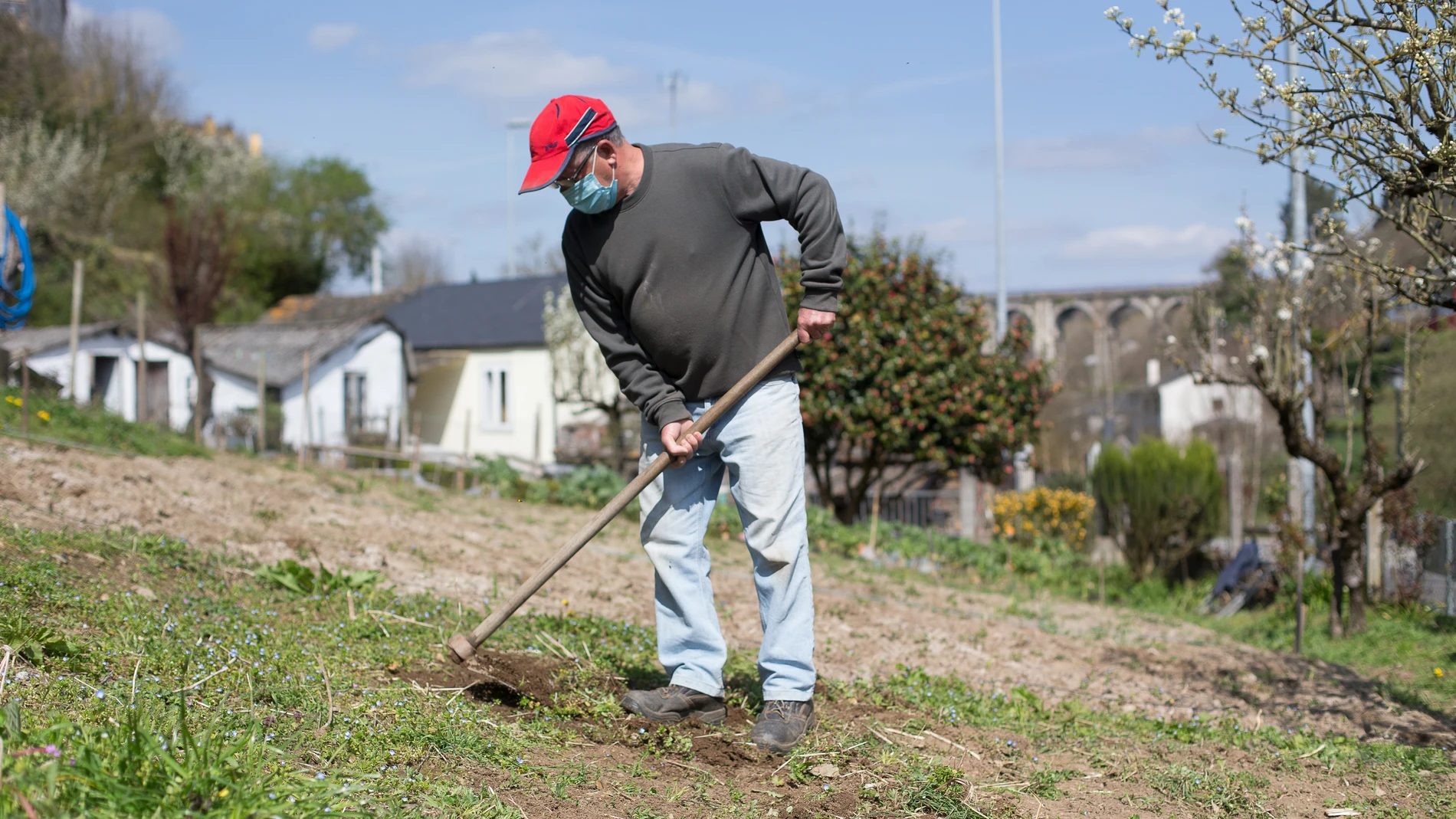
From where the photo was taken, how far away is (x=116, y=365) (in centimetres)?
2467

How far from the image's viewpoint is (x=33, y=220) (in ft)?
96.3

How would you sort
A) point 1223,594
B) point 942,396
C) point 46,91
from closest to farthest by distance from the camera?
point 1223,594, point 942,396, point 46,91

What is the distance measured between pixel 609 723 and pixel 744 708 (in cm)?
53

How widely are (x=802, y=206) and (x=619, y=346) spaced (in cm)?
78

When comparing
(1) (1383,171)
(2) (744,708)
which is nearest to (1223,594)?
(1) (1383,171)

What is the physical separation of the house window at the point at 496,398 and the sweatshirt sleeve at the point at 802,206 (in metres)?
26.0

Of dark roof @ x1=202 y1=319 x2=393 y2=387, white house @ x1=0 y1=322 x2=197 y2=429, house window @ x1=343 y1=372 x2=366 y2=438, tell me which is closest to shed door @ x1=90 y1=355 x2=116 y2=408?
white house @ x1=0 y1=322 x2=197 y2=429

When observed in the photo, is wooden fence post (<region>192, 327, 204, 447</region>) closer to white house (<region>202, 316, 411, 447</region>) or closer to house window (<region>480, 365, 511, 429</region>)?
white house (<region>202, 316, 411, 447</region>)

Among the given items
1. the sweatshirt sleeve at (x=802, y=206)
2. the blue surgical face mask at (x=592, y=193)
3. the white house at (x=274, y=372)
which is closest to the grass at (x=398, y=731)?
the sweatshirt sleeve at (x=802, y=206)

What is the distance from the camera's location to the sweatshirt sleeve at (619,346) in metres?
3.62

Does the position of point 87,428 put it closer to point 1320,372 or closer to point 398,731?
point 398,731

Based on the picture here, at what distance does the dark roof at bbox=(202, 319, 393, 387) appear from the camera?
81.3ft

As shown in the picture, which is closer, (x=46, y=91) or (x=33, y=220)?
(x=33, y=220)

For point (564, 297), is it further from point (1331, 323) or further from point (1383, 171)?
point (1383, 171)
